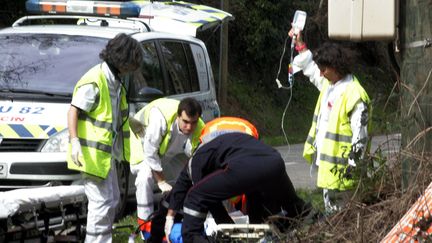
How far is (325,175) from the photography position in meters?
7.36

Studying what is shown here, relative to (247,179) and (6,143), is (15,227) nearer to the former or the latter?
(6,143)

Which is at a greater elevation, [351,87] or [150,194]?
[351,87]

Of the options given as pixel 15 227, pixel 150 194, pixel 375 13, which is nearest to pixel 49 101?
pixel 150 194

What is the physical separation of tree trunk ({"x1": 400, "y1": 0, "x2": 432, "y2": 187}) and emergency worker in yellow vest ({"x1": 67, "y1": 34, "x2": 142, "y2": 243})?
9.03ft

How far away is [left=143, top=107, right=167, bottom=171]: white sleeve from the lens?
8438 mm

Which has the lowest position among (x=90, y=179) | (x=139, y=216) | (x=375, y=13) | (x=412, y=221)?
(x=139, y=216)

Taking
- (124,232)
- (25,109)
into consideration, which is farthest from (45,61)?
(124,232)

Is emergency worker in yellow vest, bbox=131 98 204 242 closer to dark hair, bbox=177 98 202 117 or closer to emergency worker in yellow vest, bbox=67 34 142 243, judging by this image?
dark hair, bbox=177 98 202 117

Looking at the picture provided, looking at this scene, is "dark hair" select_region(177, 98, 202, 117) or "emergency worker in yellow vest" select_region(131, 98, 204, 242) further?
"emergency worker in yellow vest" select_region(131, 98, 204, 242)

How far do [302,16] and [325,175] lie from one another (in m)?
2.11

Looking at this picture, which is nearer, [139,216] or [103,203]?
[103,203]

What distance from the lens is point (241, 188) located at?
20.3 feet

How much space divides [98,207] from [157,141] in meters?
0.97

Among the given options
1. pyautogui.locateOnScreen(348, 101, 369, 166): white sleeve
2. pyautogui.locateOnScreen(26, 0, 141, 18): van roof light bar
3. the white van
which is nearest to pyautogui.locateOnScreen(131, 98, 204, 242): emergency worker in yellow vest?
the white van
